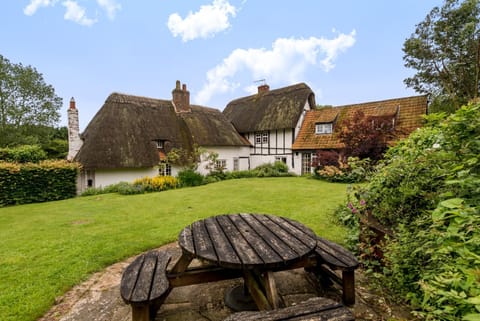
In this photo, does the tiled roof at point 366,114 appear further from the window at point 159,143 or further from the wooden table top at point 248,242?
the wooden table top at point 248,242

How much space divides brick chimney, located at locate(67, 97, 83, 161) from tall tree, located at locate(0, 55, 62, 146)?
1275cm

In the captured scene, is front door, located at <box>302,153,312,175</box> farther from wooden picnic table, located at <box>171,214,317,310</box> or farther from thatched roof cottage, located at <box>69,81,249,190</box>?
wooden picnic table, located at <box>171,214,317,310</box>

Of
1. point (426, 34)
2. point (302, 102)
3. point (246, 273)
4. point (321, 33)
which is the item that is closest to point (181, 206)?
point (246, 273)

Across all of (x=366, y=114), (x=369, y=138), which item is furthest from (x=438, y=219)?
(x=366, y=114)

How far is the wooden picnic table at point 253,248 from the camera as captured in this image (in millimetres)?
1836

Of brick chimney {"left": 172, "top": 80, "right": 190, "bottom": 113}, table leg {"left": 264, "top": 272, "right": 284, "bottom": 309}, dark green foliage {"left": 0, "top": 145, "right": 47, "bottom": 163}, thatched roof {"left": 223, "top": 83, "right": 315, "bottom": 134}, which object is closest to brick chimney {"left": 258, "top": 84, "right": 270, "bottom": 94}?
thatched roof {"left": 223, "top": 83, "right": 315, "bottom": 134}

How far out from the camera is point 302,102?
1802 centimetres

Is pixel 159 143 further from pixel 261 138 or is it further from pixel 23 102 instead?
pixel 23 102

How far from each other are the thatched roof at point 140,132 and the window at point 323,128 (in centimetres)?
617

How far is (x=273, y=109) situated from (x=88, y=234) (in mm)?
16699

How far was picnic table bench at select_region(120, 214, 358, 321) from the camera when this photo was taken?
1785mm

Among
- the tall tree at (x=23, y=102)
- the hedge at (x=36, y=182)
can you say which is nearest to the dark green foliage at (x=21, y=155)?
the hedge at (x=36, y=182)

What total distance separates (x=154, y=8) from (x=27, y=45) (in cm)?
935

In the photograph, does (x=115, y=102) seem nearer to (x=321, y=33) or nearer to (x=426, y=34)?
(x=321, y=33)
